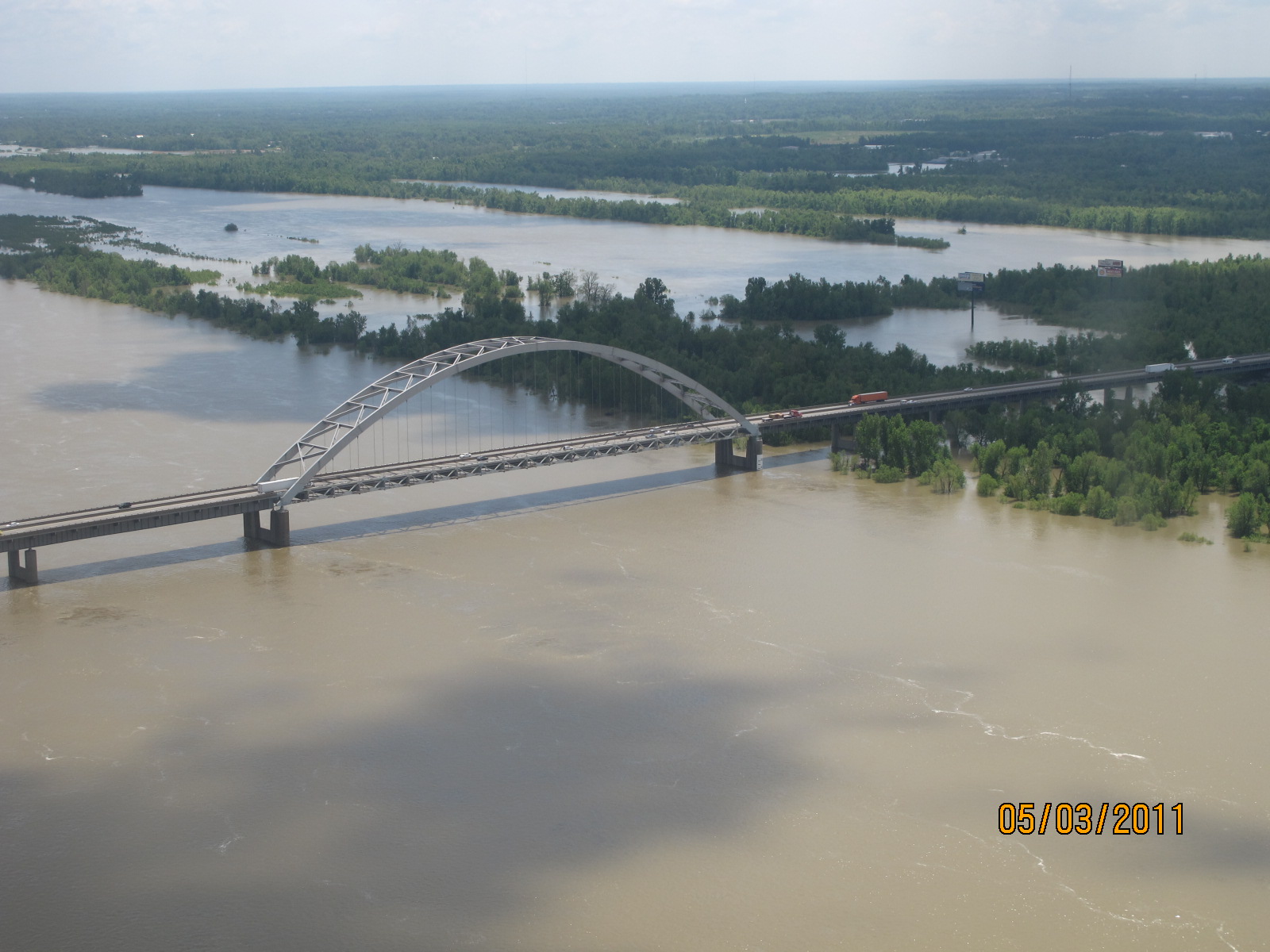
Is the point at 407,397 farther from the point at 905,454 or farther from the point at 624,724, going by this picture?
the point at 905,454

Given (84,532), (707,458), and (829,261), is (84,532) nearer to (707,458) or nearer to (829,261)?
(707,458)

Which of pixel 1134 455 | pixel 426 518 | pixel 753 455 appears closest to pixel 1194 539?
pixel 1134 455

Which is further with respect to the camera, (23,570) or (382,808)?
(23,570)

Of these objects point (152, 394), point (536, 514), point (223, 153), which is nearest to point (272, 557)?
point (536, 514)

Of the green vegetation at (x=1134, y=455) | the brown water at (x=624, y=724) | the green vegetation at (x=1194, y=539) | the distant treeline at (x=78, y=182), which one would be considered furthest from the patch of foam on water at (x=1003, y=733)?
the distant treeline at (x=78, y=182)

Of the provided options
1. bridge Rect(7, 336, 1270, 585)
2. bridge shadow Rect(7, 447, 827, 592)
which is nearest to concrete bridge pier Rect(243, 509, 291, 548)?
bridge Rect(7, 336, 1270, 585)

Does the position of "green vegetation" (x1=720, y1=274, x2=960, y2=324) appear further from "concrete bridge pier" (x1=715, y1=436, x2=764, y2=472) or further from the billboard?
"concrete bridge pier" (x1=715, y1=436, x2=764, y2=472)

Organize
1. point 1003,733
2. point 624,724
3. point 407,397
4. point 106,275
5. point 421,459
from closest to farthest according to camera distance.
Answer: point 1003,733 → point 624,724 → point 407,397 → point 421,459 → point 106,275
